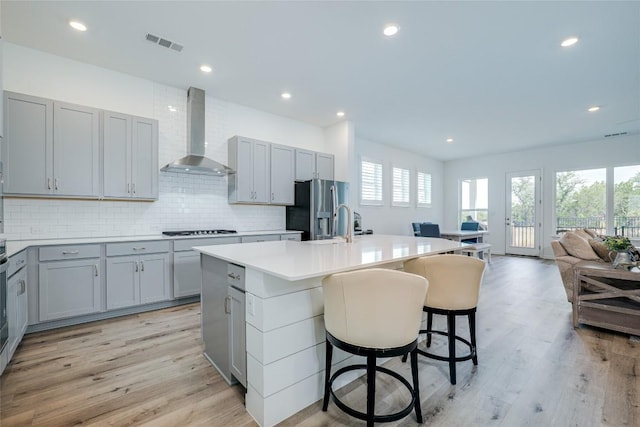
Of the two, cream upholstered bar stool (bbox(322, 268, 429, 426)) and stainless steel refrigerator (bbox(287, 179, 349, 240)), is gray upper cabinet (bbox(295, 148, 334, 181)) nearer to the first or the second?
stainless steel refrigerator (bbox(287, 179, 349, 240))

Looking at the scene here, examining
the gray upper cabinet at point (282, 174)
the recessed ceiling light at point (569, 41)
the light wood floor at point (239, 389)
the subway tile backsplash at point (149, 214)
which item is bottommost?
the light wood floor at point (239, 389)

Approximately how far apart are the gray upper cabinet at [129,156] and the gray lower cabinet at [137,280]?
0.82 meters

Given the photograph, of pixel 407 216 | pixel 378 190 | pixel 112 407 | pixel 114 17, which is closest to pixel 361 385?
pixel 112 407

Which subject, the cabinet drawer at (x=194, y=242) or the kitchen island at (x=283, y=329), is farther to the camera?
the cabinet drawer at (x=194, y=242)

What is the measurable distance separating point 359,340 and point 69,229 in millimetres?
3671

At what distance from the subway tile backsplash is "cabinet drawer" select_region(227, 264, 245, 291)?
2.60 metres

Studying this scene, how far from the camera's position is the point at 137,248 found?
3.23 metres

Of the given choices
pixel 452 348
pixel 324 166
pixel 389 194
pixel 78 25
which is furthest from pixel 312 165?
pixel 452 348

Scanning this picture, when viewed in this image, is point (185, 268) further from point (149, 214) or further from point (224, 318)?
point (224, 318)

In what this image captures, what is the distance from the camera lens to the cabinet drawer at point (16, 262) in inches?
84.4

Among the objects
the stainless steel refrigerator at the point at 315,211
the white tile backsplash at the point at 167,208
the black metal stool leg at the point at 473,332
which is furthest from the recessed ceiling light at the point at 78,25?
the black metal stool leg at the point at 473,332

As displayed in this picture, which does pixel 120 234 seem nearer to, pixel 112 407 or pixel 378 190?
pixel 112 407

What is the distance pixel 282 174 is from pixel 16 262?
3.30 meters

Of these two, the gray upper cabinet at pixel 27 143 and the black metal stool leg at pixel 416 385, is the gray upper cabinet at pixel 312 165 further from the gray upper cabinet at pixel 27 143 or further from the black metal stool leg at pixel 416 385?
the black metal stool leg at pixel 416 385
